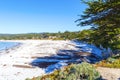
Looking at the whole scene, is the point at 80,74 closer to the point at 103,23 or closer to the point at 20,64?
the point at 103,23

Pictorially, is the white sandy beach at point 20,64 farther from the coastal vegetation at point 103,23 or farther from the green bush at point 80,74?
the green bush at point 80,74

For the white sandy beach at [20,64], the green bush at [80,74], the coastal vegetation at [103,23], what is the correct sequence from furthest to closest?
the white sandy beach at [20,64] < the coastal vegetation at [103,23] < the green bush at [80,74]

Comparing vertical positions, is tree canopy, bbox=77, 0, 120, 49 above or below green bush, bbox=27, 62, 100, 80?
above

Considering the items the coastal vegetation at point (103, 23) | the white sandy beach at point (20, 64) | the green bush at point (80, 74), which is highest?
the coastal vegetation at point (103, 23)

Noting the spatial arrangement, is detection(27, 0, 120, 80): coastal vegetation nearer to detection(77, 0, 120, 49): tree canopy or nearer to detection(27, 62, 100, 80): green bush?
detection(77, 0, 120, 49): tree canopy

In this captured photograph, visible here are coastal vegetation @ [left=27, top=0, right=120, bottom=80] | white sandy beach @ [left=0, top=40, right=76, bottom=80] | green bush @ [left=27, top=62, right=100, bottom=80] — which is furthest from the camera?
white sandy beach @ [left=0, top=40, right=76, bottom=80]

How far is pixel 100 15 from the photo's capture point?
22.7 meters

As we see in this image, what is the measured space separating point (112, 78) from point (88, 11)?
933 cm

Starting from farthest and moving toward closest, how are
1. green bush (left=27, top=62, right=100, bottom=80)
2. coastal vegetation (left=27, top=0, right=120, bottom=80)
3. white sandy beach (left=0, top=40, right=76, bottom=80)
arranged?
white sandy beach (left=0, top=40, right=76, bottom=80), coastal vegetation (left=27, top=0, right=120, bottom=80), green bush (left=27, top=62, right=100, bottom=80)

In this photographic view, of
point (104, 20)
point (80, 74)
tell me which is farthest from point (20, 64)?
point (80, 74)

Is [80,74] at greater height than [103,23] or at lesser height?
lesser

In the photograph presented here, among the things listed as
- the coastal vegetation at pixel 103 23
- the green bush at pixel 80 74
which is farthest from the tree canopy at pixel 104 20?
the green bush at pixel 80 74

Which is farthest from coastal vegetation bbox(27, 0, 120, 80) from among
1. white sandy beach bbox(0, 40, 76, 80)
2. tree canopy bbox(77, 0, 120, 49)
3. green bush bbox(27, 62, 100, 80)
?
white sandy beach bbox(0, 40, 76, 80)

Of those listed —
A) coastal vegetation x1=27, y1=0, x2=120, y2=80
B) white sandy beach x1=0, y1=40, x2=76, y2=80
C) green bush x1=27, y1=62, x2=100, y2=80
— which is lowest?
white sandy beach x1=0, y1=40, x2=76, y2=80
